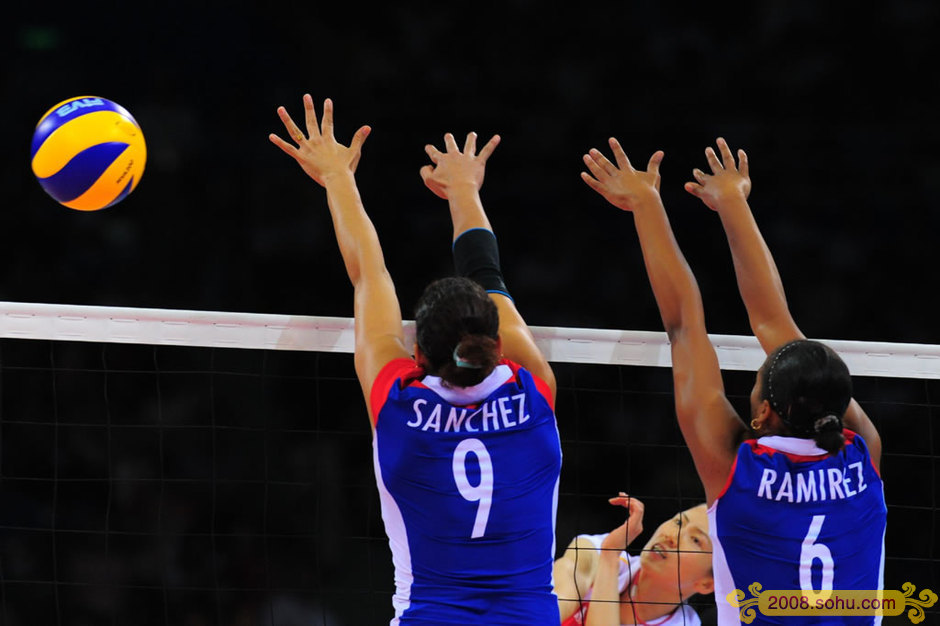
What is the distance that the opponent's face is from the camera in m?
5.67

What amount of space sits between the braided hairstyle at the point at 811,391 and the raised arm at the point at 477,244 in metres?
0.67

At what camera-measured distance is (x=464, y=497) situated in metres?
2.98

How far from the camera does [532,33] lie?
9070 mm

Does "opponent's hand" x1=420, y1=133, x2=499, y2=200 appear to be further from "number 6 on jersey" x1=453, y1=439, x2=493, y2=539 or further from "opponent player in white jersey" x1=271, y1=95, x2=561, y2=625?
→ "number 6 on jersey" x1=453, y1=439, x2=493, y2=539

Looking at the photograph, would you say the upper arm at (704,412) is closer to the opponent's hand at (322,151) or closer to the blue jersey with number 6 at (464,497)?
the blue jersey with number 6 at (464,497)

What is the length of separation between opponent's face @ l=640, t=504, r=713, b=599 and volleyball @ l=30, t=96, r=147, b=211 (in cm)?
326

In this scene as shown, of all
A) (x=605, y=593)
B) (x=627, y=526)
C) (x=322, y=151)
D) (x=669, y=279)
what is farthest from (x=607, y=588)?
(x=322, y=151)

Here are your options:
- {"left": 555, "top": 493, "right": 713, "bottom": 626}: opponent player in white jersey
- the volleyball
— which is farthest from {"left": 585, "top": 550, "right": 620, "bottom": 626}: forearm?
the volleyball

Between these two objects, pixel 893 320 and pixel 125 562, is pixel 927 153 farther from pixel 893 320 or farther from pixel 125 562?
pixel 125 562

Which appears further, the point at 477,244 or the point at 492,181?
the point at 492,181

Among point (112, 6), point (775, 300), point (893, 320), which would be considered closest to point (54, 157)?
point (775, 300)

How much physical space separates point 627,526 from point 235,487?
12.9 feet

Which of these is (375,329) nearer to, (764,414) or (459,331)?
(459,331)

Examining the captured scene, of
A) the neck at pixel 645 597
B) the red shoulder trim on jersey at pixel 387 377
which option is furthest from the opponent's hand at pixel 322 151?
the neck at pixel 645 597
